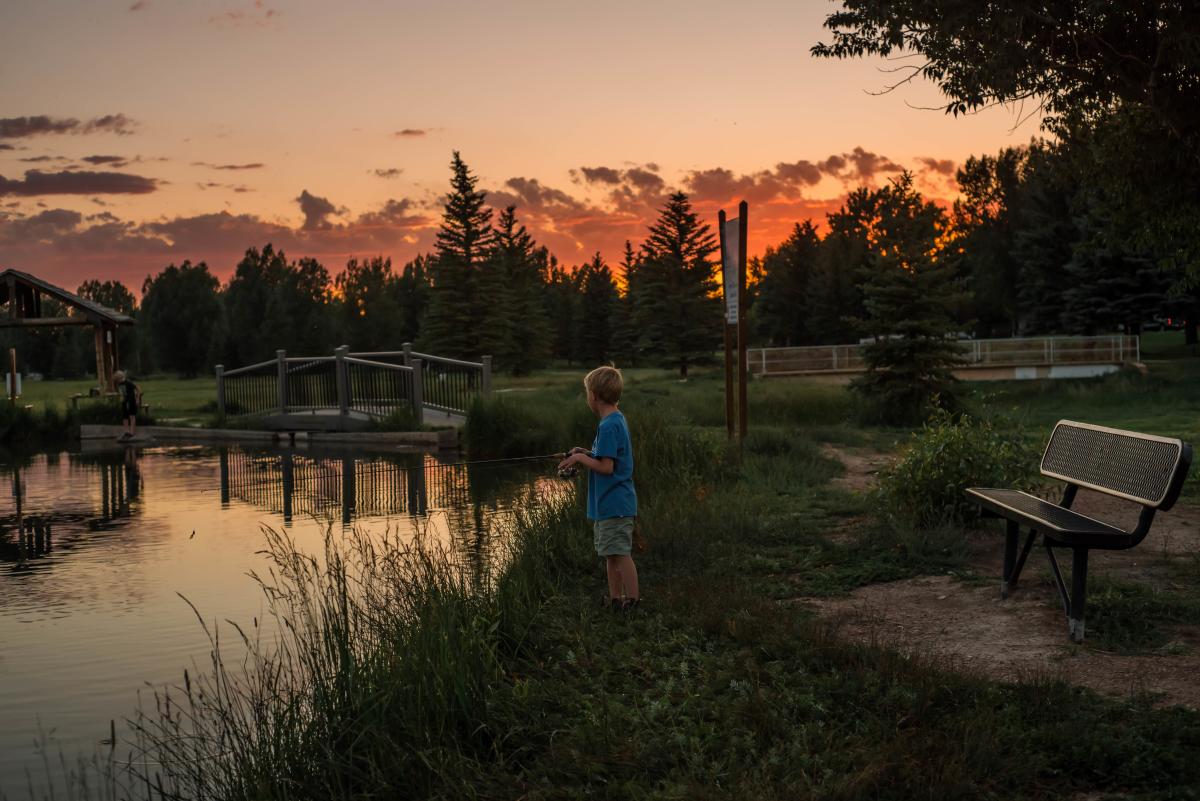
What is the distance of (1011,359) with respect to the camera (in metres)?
42.0

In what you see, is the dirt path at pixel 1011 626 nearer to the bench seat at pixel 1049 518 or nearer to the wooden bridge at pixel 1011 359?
the bench seat at pixel 1049 518

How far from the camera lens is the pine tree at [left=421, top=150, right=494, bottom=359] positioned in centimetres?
5438

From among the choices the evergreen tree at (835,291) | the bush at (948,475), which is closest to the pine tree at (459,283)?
the evergreen tree at (835,291)

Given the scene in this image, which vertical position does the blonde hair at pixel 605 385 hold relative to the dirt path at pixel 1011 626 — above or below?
above

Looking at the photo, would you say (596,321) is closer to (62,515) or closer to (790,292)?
(790,292)

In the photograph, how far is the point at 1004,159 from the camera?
85250 mm

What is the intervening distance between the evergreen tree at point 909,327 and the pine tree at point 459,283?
3357cm

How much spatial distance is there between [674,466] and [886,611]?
5293 mm

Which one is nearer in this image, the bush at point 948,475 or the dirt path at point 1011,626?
the dirt path at point 1011,626

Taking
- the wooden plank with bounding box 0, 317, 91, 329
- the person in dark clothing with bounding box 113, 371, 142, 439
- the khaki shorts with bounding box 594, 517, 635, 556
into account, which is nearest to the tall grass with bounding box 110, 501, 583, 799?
the khaki shorts with bounding box 594, 517, 635, 556

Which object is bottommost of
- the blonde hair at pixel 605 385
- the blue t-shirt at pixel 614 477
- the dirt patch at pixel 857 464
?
the dirt patch at pixel 857 464

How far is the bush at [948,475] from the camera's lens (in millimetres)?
9039

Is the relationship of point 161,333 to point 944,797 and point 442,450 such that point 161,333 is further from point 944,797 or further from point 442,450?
point 944,797

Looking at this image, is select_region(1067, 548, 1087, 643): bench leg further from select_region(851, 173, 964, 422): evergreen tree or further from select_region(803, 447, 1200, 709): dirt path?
select_region(851, 173, 964, 422): evergreen tree
